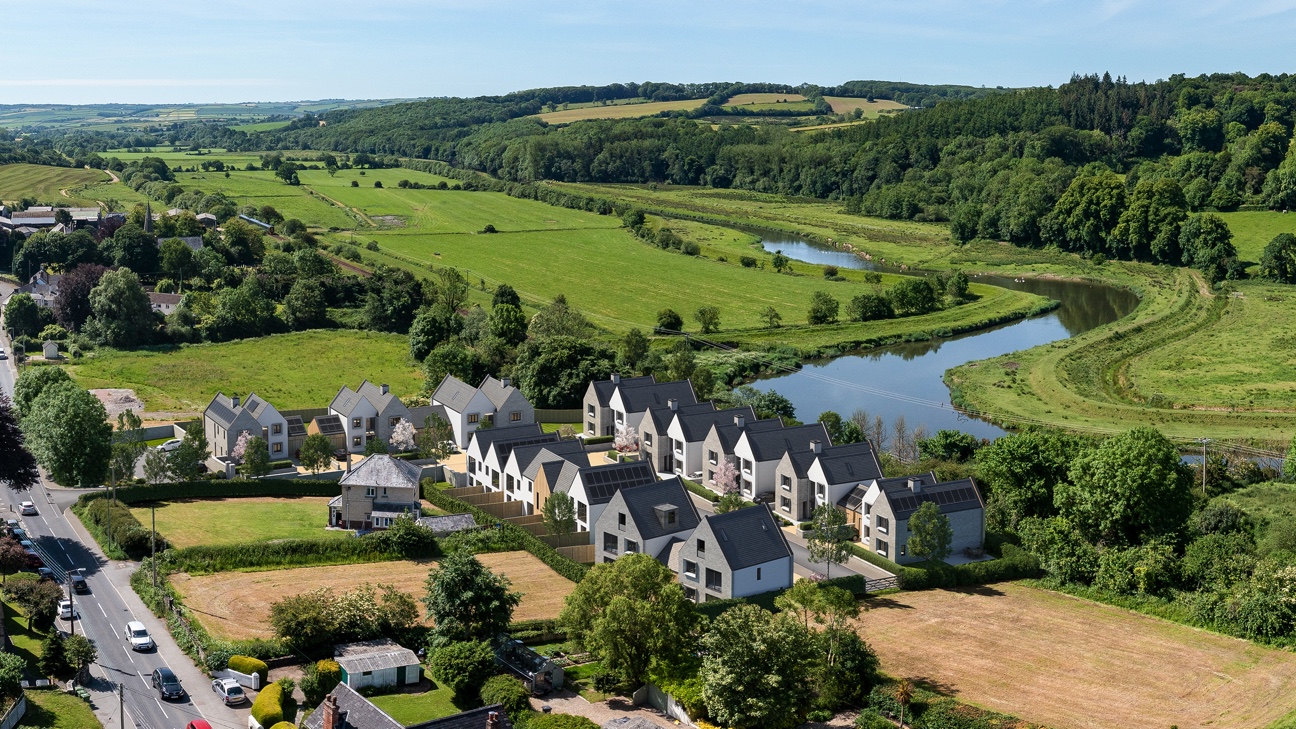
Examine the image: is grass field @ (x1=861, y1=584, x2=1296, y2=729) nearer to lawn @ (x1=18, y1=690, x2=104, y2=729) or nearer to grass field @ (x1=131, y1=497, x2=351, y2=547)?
lawn @ (x1=18, y1=690, x2=104, y2=729)

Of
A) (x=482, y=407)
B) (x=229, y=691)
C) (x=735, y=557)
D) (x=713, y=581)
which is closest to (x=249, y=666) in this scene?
(x=229, y=691)

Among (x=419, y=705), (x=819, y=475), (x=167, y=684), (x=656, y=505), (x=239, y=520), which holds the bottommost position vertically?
(x=419, y=705)

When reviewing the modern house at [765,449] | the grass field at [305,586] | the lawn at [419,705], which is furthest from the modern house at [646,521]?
the lawn at [419,705]

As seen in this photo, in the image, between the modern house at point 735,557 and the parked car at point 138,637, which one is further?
the modern house at point 735,557

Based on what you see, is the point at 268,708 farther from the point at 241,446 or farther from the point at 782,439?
the point at 782,439

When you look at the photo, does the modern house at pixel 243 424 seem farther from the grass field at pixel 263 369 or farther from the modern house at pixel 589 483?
the modern house at pixel 589 483

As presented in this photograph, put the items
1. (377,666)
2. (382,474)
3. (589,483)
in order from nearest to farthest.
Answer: (377,666)
(589,483)
(382,474)

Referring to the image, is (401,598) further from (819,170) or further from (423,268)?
(819,170)

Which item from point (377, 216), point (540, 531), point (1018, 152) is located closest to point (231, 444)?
point (540, 531)
